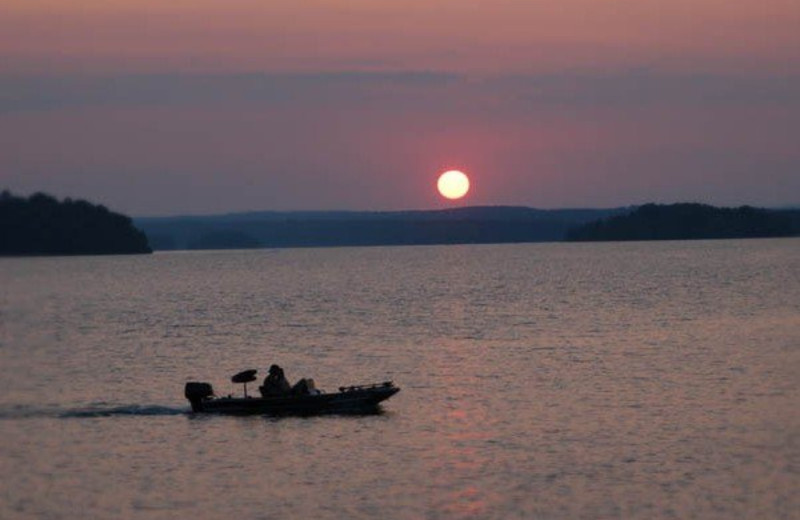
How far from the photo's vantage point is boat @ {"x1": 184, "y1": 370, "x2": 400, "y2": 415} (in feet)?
179

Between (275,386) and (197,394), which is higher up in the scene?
(275,386)

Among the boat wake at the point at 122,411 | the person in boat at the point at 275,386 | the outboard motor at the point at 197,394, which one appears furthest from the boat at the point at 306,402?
the boat wake at the point at 122,411

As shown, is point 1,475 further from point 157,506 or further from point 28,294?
point 28,294

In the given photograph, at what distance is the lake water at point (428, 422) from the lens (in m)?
38.3

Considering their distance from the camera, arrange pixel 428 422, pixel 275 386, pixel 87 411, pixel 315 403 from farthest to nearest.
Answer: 1. pixel 87 411
2. pixel 275 386
3. pixel 315 403
4. pixel 428 422

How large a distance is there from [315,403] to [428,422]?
4671mm

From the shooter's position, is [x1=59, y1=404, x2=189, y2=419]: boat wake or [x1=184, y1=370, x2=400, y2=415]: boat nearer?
[x1=184, y1=370, x2=400, y2=415]: boat

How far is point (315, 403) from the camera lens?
5447 centimetres

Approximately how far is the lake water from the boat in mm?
1117

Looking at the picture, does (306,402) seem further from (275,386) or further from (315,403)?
(275,386)

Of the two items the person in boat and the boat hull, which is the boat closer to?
the boat hull

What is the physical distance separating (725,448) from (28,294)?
142 m

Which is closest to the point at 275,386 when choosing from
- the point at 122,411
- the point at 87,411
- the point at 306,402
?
the point at 306,402

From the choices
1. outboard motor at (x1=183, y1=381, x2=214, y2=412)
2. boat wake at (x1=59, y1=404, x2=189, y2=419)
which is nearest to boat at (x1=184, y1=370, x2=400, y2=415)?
outboard motor at (x1=183, y1=381, x2=214, y2=412)
